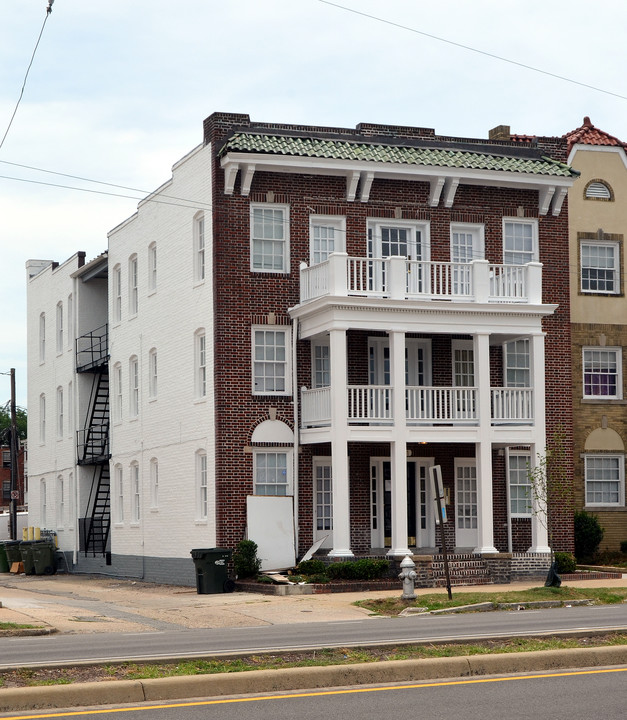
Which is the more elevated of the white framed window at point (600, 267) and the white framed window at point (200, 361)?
the white framed window at point (600, 267)

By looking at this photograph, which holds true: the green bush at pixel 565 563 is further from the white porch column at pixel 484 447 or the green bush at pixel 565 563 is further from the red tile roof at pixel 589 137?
the red tile roof at pixel 589 137

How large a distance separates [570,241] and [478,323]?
8.27m

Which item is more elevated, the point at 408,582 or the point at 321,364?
the point at 321,364

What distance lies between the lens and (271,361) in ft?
98.6

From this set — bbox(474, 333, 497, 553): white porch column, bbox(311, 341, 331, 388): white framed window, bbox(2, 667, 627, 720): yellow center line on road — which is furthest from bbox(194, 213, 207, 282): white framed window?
bbox(2, 667, 627, 720): yellow center line on road

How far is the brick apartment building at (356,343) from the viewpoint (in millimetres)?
28938

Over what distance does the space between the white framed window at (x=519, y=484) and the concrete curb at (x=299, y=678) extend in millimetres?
18518

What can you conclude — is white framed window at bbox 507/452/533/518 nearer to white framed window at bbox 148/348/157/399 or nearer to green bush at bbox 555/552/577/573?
green bush at bbox 555/552/577/573

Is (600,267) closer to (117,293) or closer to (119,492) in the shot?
(117,293)

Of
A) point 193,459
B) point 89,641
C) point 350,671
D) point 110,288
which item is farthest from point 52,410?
point 350,671

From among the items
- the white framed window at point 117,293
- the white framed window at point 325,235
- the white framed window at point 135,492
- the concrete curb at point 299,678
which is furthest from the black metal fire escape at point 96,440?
the concrete curb at point 299,678

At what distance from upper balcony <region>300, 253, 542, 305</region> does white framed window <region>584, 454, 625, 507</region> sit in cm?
802

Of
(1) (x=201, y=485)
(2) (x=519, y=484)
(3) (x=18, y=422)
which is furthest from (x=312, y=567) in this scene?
(3) (x=18, y=422)

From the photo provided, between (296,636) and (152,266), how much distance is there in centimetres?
2001
